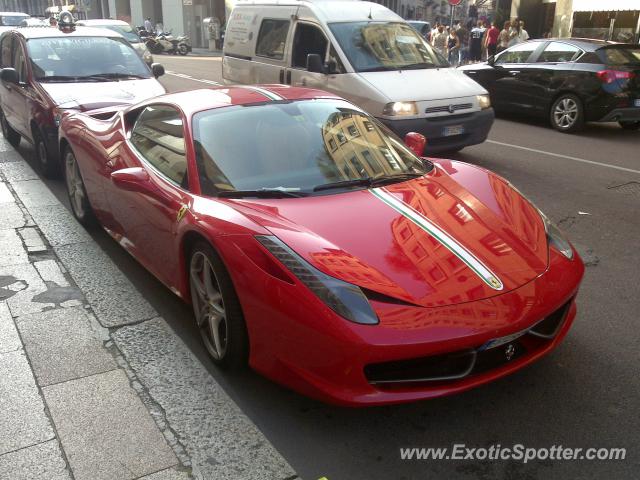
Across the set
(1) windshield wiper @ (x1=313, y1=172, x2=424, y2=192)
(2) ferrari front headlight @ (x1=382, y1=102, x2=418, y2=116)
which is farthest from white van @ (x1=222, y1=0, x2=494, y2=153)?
(1) windshield wiper @ (x1=313, y1=172, x2=424, y2=192)

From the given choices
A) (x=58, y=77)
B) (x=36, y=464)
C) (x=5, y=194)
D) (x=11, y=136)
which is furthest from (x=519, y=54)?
(x=36, y=464)

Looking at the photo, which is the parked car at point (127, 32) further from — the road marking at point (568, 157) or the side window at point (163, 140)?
the side window at point (163, 140)

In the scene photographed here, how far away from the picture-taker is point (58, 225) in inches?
225

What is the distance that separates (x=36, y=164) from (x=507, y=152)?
6323 mm

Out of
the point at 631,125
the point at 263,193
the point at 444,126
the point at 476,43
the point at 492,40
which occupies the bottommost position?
the point at 631,125

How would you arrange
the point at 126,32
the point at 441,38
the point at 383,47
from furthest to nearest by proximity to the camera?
the point at 441,38 < the point at 126,32 < the point at 383,47

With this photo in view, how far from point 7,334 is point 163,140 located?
151 centimetres

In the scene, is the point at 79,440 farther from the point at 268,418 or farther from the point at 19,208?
the point at 19,208

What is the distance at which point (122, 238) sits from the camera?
455cm

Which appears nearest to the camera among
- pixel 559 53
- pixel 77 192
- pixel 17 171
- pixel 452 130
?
pixel 77 192

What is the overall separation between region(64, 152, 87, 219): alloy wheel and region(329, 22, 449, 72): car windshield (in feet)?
12.8

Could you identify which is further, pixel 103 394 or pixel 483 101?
pixel 483 101

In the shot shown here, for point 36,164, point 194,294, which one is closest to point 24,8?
point 36,164

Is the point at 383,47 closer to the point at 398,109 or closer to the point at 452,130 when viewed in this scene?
the point at 398,109
